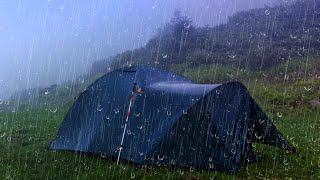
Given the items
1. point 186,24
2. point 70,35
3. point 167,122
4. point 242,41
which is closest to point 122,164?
point 167,122

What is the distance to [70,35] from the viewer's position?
130 meters

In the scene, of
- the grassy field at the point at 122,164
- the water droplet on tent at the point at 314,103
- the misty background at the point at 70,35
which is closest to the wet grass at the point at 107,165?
the grassy field at the point at 122,164

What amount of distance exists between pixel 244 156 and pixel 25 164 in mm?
6302

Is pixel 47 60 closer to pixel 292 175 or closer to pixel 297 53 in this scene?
pixel 297 53

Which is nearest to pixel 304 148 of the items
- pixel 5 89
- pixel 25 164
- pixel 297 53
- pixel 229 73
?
pixel 25 164

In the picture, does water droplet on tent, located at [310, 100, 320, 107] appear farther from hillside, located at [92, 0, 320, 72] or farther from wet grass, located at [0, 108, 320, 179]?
hillside, located at [92, 0, 320, 72]

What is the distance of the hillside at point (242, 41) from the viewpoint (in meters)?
35.7

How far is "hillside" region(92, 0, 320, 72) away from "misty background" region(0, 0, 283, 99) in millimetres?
6064

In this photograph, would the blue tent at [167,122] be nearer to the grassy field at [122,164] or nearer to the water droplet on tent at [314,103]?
the grassy field at [122,164]

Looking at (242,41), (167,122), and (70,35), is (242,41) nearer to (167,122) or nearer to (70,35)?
(167,122)

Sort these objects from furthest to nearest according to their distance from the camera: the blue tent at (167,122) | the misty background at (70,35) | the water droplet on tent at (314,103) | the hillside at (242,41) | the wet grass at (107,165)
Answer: the misty background at (70,35) → the hillside at (242,41) → the water droplet on tent at (314,103) → the blue tent at (167,122) → the wet grass at (107,165)

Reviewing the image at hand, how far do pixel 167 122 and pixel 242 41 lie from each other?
36110mm

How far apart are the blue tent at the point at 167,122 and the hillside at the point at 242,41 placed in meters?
23.5

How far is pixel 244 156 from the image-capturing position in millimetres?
10070
